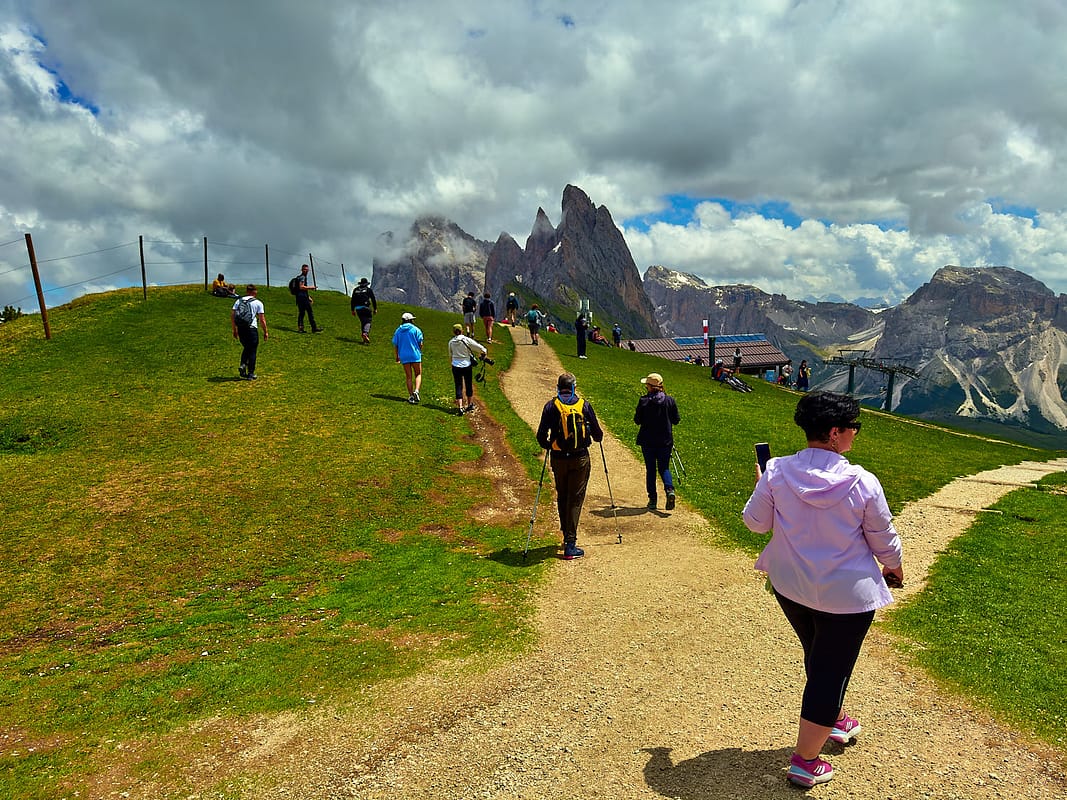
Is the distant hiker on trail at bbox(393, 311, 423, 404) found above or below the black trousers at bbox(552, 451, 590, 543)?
above

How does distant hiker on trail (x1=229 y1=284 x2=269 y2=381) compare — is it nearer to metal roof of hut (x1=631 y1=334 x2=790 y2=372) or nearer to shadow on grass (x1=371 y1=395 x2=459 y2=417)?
shadow on grass (x1=371 y1=395 x2=459 y2=417)

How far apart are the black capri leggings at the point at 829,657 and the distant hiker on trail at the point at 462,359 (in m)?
15.8

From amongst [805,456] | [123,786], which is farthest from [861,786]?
[123,786]

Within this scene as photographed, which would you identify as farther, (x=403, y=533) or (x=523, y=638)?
(x=403, y=533)

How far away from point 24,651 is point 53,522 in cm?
492

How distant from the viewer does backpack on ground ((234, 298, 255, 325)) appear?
2153cm

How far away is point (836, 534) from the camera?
4.91m

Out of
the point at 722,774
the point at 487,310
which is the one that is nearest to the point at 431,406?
the point at 487,310

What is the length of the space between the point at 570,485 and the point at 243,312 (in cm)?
1584

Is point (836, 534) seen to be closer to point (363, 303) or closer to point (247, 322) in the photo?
point (247, 322)

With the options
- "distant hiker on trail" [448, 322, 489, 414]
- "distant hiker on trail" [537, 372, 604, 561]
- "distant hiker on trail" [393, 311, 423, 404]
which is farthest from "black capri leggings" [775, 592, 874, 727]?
"distant hiker on trail" [393, 311, 423, 404]

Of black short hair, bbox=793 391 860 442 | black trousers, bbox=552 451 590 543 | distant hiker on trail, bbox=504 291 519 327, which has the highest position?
distant hiker on trail, bbox=504 291 519 327

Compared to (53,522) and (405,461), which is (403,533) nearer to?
(405,461)

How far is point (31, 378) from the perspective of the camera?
22.1 m
